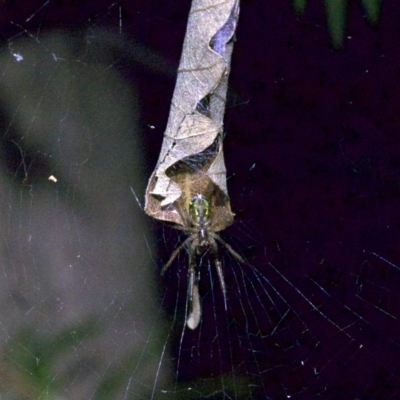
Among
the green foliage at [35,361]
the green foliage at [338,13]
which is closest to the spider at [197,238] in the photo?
the green foliage at [35,361]

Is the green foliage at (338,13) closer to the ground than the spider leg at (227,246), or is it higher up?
higher up

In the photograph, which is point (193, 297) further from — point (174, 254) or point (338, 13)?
point (338, 13)

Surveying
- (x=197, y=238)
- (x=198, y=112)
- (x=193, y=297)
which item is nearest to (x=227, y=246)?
(x=197, y=238)

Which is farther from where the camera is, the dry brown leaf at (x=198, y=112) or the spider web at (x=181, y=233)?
the spider web at (x=181, y=233)

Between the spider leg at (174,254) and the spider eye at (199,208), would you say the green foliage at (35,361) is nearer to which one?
the spider leg at (174,254)

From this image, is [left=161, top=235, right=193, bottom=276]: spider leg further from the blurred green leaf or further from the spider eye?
the blurred green leaf

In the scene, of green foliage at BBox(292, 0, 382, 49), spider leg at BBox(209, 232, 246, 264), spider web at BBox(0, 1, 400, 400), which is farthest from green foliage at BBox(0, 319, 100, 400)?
green foliage at BBox(292, 0, 382, 49)
